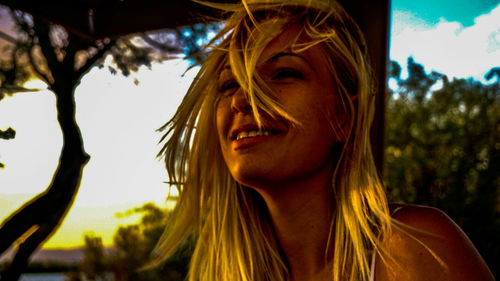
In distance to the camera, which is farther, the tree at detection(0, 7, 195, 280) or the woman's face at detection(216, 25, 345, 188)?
the tree at detection(0, 7, 195, 280)

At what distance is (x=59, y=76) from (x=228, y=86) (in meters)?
2.19

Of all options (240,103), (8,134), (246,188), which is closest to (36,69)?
(8,134)

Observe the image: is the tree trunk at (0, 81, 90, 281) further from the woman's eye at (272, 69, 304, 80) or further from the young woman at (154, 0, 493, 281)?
the woman's eye at (272, 69, 304, 80)

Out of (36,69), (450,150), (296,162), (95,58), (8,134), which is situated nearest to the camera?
(296,162)

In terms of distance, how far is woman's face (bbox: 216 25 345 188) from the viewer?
1.25 meters

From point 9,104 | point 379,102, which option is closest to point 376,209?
point 379,102

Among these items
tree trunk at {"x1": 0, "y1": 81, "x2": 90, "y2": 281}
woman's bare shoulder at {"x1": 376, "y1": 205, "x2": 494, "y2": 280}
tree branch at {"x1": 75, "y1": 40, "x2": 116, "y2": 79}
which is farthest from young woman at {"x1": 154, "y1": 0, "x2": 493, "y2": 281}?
tree branch at {"x1": 75, "y1": 40, "x2": 116, "y2": 79}

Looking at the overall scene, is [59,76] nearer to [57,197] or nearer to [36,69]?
[36,69]

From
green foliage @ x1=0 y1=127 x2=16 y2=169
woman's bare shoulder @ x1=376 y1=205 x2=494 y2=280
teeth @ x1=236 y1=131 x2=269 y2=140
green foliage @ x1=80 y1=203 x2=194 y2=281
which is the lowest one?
green foliage @ x1=80 y1=203 x2=194 y2=281

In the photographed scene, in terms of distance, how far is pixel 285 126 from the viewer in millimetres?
1261

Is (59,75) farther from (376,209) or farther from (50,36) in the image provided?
(376,209)

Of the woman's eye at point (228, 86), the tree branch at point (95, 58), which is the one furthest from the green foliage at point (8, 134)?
the tree branch at point (95, 58)

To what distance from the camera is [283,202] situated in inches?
54.2

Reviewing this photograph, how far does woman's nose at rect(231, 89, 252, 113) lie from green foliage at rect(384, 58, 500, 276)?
4.91 metres
